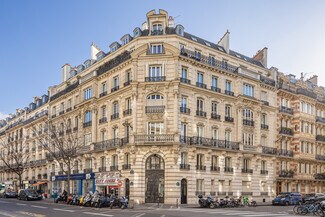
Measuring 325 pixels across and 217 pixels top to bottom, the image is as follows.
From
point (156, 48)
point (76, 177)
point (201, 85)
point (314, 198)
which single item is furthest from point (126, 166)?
point (314, 198)

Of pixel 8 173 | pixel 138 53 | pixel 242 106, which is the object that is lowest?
pixel 8 173

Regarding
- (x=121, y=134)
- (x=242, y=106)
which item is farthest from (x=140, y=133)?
(x=242, y=106)

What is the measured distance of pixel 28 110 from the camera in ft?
245

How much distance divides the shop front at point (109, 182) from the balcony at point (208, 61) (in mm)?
14766

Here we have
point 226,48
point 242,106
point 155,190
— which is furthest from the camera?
point 226,48

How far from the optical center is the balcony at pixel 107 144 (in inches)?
1592

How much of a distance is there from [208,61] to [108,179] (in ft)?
56.5

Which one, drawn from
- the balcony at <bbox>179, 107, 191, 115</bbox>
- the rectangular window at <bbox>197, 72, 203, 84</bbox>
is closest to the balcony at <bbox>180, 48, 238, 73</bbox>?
the rectangular window at <bbox>197, 72, 203, 84</bbox>

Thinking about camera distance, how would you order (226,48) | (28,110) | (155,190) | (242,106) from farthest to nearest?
(28,110)
(226,48)
(242,106)
(155,190)

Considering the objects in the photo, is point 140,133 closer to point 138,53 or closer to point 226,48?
point 138,53

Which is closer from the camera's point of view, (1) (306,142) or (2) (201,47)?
(2) (201,47)

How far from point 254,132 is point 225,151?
20.8 feet

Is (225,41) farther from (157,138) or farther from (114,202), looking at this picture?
(114,202)

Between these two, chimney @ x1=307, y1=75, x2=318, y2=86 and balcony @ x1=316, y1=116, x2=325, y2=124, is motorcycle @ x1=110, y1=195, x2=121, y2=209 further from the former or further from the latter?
chimney @ x1=307, y1=75, x2=318, y2=86
